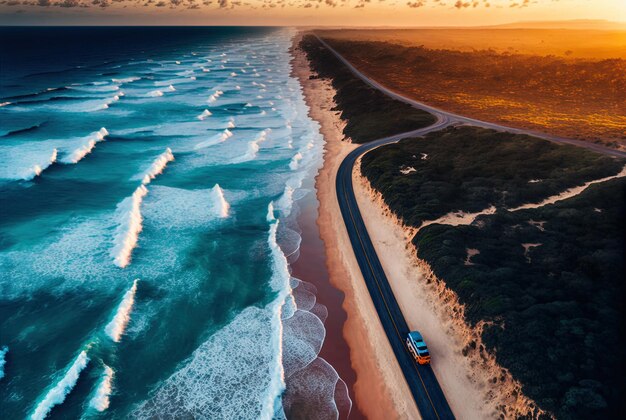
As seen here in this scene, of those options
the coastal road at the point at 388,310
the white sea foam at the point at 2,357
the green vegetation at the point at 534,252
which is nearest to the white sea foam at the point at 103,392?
the white sea foam at the point at 2,357

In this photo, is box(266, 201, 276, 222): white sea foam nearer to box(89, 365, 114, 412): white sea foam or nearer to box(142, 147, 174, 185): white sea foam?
box(142, 147, 174, 185): white sea foam

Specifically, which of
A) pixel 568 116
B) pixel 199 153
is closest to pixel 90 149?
pixel 199 153

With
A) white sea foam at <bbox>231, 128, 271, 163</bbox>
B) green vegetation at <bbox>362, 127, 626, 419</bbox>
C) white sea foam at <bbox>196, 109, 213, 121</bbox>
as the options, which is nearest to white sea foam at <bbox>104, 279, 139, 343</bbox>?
green vegetation at <bbox>362, 127, 626, 419</bbox>

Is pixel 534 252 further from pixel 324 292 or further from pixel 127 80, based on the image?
pixel 127 80

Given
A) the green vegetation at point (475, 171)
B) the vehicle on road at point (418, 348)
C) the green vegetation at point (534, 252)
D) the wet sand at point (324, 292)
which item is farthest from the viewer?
the green vegetation at point (475, 171)

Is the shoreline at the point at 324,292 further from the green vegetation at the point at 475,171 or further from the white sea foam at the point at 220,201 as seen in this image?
the green vegetation at the point at 475,171
